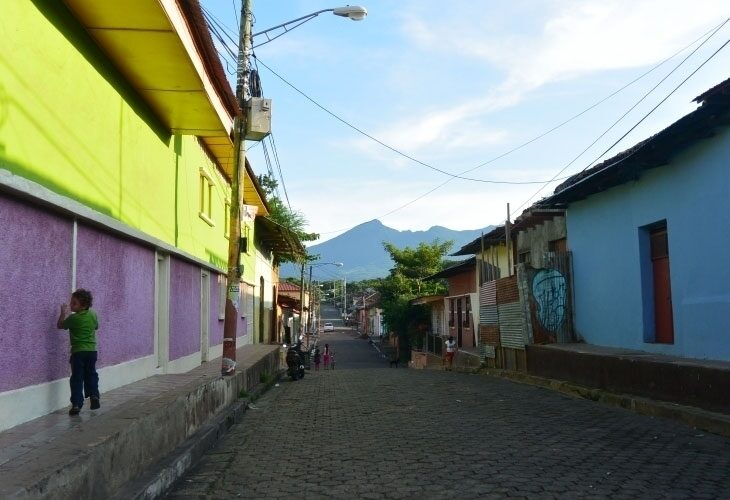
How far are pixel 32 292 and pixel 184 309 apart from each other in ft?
21.0

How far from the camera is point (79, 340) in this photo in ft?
19.7

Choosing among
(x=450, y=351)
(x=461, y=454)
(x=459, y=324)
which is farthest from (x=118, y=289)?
(x=459, y=324)

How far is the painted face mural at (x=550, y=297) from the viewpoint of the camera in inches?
580

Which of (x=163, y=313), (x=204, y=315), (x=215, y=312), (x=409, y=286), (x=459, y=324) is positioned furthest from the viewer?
(x=409, y=286)

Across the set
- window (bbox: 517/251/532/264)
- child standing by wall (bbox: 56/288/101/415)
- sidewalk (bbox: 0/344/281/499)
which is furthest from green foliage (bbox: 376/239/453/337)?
child standing by wall (bbox: 56/288/101/415)

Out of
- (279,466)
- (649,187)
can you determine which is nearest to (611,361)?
(649,187)

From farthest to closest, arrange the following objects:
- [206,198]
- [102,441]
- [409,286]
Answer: [409,286] → [206,198] → [102,441]

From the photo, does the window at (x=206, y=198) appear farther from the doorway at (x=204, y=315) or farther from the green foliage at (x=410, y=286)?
the green foliage at (x=410, y=286)

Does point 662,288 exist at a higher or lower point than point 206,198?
lower

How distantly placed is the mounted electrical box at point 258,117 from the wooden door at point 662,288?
6838 mm

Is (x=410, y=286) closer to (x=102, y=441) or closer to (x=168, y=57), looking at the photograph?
(x=168, y=57)

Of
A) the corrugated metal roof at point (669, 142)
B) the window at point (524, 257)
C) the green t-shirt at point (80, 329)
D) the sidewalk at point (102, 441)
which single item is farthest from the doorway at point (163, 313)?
the window at point (524, 257)

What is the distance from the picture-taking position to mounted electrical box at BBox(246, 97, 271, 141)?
11.5 m

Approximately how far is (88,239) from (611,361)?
797 cm
